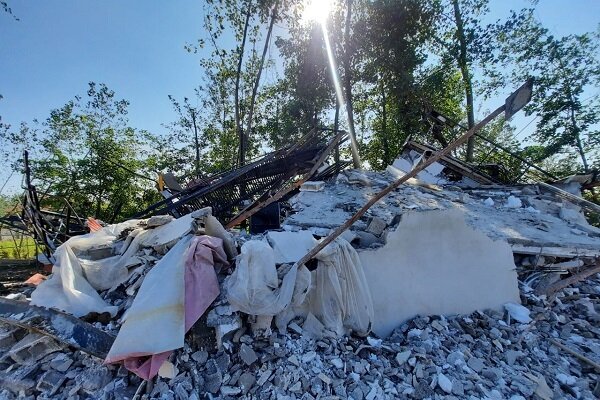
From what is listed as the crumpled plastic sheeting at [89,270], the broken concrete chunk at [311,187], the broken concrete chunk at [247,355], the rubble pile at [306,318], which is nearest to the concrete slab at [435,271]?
the rubble pile at [306,318]

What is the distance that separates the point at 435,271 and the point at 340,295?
152 cm

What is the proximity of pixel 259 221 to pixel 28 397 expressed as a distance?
399 centimetres

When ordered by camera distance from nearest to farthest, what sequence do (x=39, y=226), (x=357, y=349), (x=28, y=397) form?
(x=28, y=397)
(x=357, y=349)
(x=39, y=226)

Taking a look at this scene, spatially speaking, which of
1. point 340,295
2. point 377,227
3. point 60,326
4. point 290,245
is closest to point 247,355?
point 340,295

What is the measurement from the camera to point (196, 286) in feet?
9.21

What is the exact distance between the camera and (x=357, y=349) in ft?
9.50

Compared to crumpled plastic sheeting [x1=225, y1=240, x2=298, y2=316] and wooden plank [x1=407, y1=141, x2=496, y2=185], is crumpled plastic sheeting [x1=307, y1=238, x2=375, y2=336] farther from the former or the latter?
wooden plank [x1=407, y1=141, x2=496, y2=185]

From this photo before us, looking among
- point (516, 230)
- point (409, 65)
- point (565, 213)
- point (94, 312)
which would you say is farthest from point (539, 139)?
point (94, 312)

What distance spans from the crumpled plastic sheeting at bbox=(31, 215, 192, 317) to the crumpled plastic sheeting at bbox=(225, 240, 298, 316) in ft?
3.82

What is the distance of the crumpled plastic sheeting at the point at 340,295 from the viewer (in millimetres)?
3051

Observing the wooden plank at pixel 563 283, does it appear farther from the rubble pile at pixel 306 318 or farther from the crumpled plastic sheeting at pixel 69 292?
the crumpled plastic sheeting at pixel 69 292

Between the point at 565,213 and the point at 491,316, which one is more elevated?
the point at 565,213

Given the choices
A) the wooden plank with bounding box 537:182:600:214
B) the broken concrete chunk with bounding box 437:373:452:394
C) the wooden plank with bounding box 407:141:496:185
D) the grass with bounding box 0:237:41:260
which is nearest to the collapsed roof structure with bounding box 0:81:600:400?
the broken concrete chunk with bounding box 437:373:452:394

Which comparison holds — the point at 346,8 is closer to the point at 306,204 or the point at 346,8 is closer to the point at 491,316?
the point at 306,204
